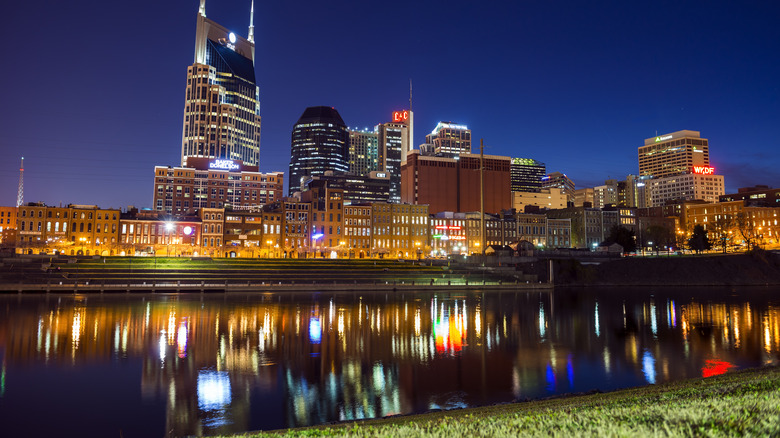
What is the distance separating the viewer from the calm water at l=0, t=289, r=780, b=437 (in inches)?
817

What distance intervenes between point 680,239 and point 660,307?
118m

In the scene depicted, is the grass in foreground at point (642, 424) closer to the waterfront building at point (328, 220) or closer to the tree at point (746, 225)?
the waterfront building at point (328, 220)

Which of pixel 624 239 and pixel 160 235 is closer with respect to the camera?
pixel 160 235

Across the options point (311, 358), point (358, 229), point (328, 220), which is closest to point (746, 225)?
point (358, 229)

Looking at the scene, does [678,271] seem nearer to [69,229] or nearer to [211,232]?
[211,232]

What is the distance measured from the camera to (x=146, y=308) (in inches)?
2233

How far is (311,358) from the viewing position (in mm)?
30766

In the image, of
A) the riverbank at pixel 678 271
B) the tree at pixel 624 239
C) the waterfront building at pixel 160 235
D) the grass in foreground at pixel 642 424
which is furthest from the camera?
the tree at pixel 624 239

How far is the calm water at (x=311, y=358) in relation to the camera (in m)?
20.8

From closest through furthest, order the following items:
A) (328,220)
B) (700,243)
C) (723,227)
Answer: (328,220) < (700,243) < (723,227)

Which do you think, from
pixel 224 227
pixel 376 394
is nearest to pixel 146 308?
pixel 376 394

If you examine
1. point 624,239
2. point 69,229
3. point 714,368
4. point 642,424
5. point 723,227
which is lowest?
point 714,368

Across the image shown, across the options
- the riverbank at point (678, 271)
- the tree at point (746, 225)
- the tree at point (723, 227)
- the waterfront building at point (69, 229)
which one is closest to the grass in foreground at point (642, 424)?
the riverbank at point (678, 271)

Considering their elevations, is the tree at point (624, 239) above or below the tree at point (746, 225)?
below
